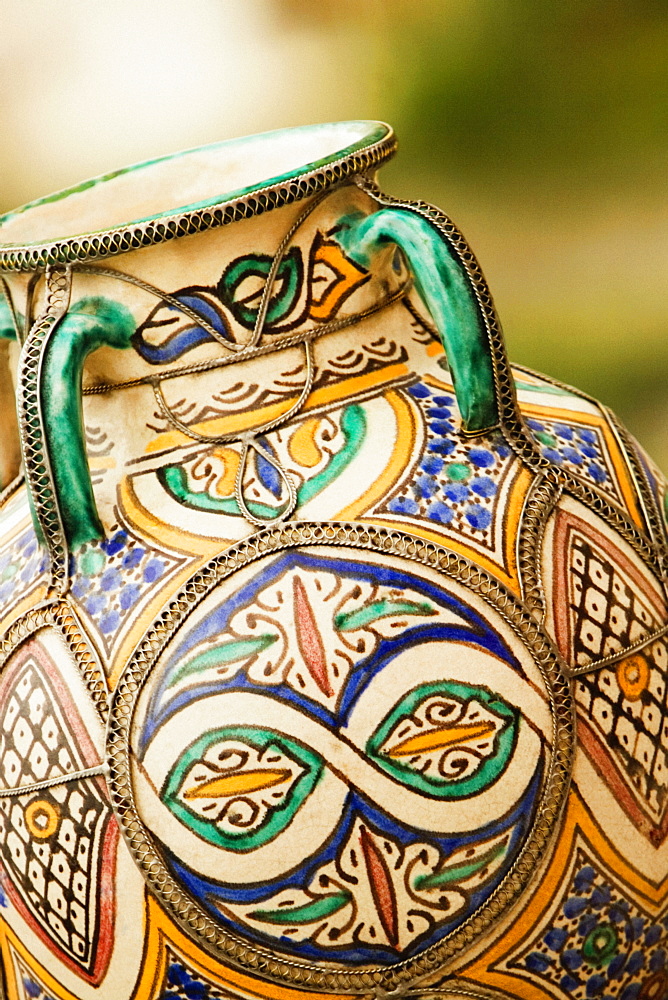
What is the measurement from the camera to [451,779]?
93cm

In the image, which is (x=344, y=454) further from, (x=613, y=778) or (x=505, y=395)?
(x=613, y=778)

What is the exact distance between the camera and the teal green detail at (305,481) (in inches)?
38.9

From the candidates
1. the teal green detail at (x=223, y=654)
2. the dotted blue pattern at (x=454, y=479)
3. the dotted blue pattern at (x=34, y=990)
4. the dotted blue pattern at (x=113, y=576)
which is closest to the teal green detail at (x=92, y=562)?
the dotted blue pattern at (x=113, y=576)

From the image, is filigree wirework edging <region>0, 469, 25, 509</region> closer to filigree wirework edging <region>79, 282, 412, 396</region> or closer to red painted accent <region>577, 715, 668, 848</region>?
filigree wirework edging <region>79, 282, 412, 396</region>

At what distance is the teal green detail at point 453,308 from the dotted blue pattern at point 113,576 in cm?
25

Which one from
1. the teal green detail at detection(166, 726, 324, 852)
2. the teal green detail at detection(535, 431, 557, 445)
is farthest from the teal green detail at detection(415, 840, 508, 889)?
the teal green detail at detection(535, 431, 557, 445)

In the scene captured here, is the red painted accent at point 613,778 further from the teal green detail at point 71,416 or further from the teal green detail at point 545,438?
the teal green detail at point 71,416

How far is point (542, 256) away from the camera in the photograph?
3086 millimetres

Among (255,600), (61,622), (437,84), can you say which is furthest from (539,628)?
(437,84)

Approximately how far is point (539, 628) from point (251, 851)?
0.25m

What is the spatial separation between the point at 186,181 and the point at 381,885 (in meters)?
0.65

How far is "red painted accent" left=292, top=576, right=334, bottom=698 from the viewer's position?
0.92 meters

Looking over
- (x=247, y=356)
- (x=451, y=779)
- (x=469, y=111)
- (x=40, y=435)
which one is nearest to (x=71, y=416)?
(x=40, y=435)

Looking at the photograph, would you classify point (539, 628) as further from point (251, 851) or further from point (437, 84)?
point (437, 84)
